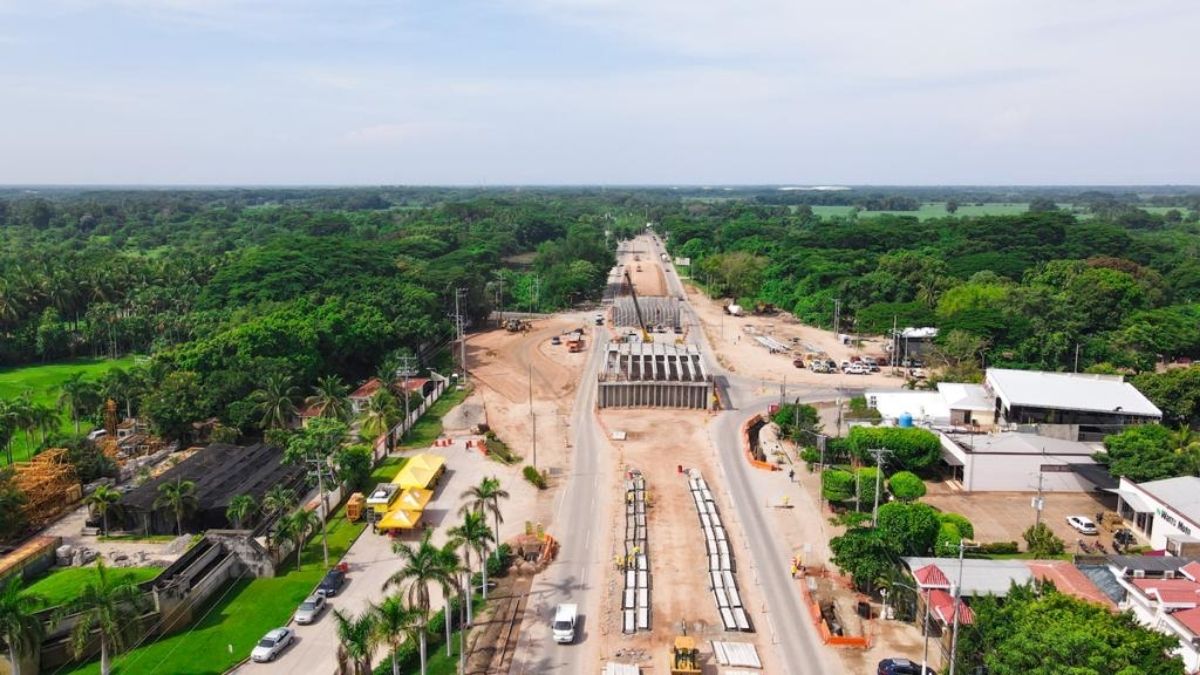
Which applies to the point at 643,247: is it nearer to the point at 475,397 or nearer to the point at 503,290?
the point at 503,290

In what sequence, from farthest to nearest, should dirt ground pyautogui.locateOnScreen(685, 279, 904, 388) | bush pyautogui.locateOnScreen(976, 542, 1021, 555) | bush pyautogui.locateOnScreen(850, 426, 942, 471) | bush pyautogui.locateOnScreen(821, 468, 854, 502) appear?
dirt ground pyautogui.locateOnScreen(685, 279, 904, 388) → bush pyautogui.locateOnScreen(850, 426, 942, 471) → bush pyautogui.locateOnScreen(821, 468, 854, 502) → bush pyautogui.locateOnScreen(976, 542, 1021, 555)

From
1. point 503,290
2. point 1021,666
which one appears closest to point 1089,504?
point 1021,666

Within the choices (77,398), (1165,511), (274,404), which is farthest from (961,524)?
(77,398)

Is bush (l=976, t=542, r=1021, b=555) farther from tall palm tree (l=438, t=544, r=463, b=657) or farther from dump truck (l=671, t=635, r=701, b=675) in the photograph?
tall palm tree (l=438, t=544, r=463, b=657)

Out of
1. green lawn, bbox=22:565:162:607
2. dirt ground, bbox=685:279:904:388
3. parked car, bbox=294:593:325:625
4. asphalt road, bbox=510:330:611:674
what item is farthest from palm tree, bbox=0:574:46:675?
dirt ground, bbox=685:279:904:388

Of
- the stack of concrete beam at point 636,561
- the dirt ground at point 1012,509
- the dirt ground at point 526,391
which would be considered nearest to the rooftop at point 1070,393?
the dirt ground at point 1012,509

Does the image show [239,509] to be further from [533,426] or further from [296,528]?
[533,426]

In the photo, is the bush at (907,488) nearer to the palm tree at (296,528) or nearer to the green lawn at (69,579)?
the palm tree at (296,528)
